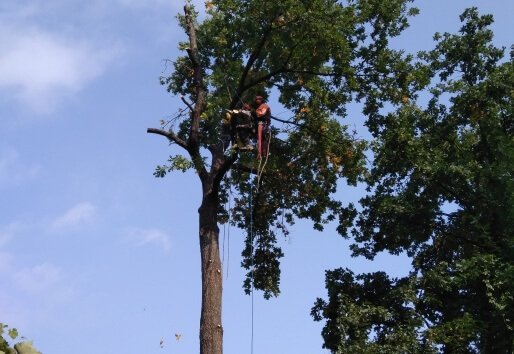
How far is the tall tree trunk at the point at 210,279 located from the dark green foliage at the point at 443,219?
427 cm

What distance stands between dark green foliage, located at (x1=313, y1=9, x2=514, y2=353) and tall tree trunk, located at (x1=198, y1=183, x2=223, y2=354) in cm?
427

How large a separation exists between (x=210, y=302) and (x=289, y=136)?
14.9 feet

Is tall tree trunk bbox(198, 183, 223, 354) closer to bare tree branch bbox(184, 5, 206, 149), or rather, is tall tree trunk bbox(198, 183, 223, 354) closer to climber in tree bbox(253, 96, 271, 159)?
bare tree branch bbox(184, 5, 206, 149)

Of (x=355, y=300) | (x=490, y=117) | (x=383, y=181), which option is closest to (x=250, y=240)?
(x=355, y=300)

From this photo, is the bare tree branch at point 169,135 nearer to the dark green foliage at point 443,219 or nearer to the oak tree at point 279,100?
the oak tree at point 279,100

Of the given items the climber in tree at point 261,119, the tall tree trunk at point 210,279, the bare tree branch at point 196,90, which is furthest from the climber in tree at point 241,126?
the tall tree trunk at point 210,279

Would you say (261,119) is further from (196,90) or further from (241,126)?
(196,90)

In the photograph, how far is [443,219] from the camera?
60.4 ft

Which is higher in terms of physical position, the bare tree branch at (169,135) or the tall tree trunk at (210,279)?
the bare tree branch at (169,135)

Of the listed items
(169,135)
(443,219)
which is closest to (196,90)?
(169,135)

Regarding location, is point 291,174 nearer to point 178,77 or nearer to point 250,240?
point 250,240

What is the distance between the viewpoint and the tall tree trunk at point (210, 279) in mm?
11242

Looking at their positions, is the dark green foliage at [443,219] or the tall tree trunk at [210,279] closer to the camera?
the tall tree trunk at [210,279]

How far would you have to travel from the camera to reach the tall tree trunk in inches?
443
